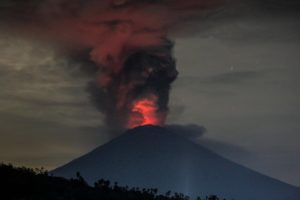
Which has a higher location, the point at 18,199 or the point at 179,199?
the point at 179,199

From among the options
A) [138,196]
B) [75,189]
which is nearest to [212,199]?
[138,196]

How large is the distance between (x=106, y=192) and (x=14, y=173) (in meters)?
8.68

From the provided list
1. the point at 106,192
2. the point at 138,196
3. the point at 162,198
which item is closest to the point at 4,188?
the point at 106,192

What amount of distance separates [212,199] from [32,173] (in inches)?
588

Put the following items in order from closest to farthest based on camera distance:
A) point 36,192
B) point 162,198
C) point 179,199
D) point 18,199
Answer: point 18,199, point 36,192, point 162,198, point 179,199

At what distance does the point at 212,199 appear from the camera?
58.6m

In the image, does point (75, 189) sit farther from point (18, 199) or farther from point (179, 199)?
point (179, 199)

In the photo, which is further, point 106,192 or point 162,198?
point 162,198

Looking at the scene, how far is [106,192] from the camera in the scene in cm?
5906

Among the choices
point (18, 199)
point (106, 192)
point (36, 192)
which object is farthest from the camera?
point (106, 192)

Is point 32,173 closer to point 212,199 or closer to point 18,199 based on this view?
point 18,199

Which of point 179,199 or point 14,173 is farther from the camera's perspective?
point 179,199

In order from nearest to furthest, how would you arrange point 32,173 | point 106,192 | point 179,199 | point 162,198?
point 32,173
point 106,192
point 162,198
point 179,199

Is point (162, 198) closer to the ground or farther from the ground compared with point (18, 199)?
farther from the ground
